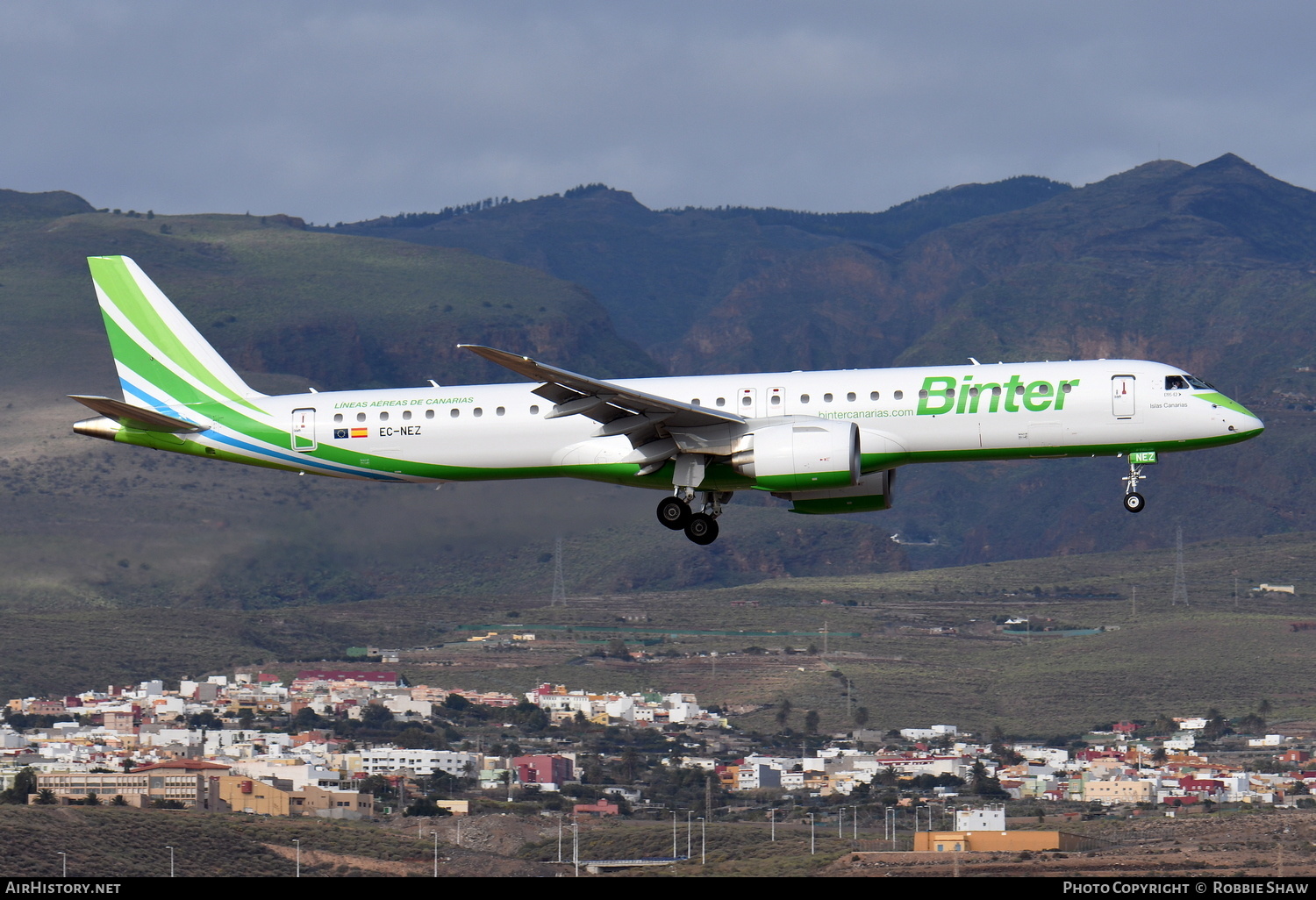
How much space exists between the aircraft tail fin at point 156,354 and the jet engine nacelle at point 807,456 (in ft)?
49.6

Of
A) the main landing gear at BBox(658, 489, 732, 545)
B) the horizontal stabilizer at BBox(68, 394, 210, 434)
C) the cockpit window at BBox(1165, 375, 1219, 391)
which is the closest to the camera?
the cockpit window at BBox(1165, 375, 1219, 391)

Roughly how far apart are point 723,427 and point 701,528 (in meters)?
3.14

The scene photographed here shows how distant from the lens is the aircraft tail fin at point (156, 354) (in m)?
51.2

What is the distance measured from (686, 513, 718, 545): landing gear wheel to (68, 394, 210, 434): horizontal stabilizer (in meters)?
13.7

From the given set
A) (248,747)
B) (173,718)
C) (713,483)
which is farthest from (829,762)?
(713,483)

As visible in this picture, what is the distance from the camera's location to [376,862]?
295 feet

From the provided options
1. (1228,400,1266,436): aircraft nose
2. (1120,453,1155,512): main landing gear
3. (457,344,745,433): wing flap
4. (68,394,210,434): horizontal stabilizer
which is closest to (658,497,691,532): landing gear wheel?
(457,344,745,433): wing flap

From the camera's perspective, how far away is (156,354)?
52.0 m

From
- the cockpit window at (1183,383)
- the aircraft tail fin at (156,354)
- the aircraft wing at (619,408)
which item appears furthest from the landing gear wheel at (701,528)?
the aircraft tail fin at (156,354)

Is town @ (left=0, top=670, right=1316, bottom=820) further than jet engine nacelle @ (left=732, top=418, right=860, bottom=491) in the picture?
Yes

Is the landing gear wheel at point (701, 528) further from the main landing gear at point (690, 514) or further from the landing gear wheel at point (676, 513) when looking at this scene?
the landing gear wheel at point (676, 513)

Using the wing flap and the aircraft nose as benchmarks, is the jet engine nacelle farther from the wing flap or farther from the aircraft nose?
the aircraft nose

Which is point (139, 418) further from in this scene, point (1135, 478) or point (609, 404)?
point (1135, 478)

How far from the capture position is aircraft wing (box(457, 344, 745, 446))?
43.5 meters
